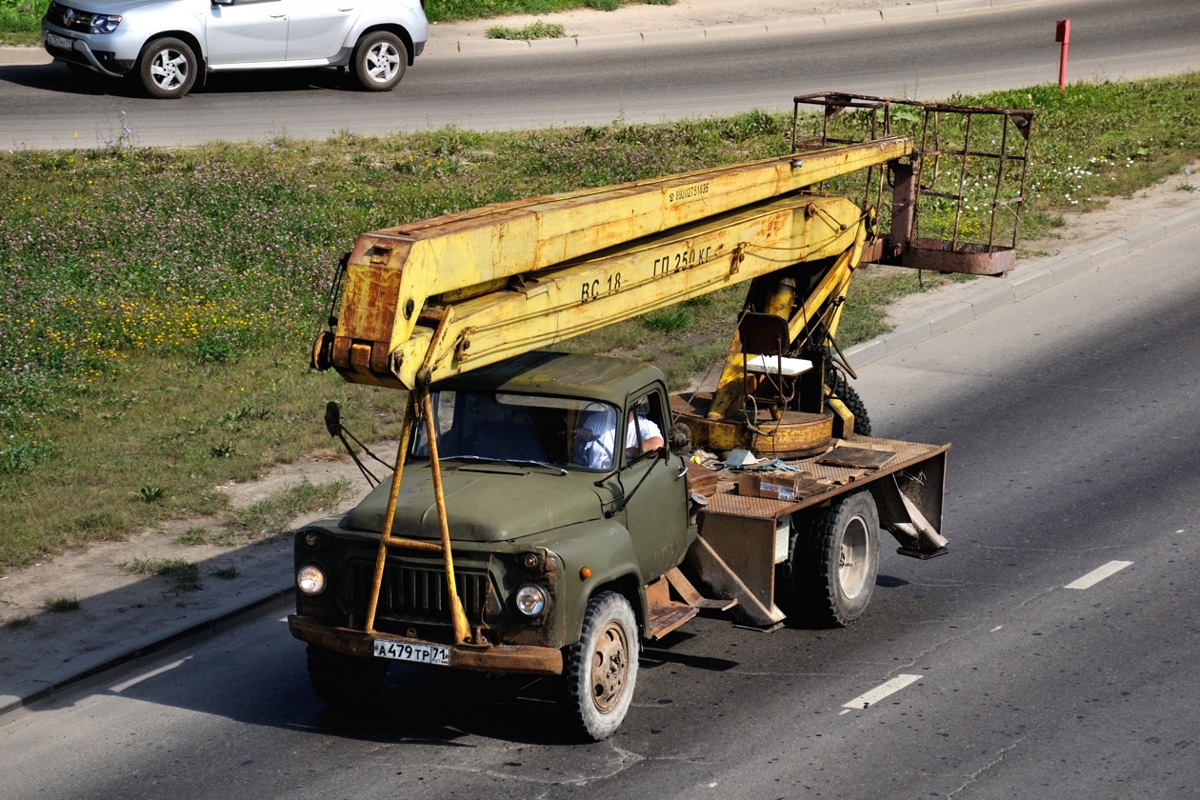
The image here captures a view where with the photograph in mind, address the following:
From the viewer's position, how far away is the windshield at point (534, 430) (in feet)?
30.2

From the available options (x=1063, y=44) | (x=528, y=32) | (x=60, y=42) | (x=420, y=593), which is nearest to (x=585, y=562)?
(x=420, y=593)

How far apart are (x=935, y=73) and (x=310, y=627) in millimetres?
20992

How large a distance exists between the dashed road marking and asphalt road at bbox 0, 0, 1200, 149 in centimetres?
1470

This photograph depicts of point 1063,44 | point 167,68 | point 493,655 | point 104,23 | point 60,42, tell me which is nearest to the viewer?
point 493,655

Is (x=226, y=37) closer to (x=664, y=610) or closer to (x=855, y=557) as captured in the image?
(x=855, y=557)

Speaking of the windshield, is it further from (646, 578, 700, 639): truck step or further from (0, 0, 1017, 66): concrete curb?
(0, 0, 1017, 66): concrete curb

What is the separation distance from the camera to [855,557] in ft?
35.3

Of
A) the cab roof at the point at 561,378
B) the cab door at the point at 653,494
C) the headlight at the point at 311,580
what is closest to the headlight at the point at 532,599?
the cab door at the point at 653,494

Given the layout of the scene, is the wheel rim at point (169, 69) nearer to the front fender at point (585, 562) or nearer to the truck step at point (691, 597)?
the truck step at point (691, 597)

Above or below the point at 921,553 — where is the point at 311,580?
above

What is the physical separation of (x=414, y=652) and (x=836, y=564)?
318cm

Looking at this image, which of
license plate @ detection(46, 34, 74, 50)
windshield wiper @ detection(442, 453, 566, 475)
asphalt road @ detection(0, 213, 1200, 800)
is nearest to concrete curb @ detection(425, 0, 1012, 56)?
license plate @ detection(46, 34, 74, 50)

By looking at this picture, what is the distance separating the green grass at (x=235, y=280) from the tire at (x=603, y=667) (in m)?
4.14

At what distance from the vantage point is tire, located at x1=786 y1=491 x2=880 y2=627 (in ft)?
33.6
